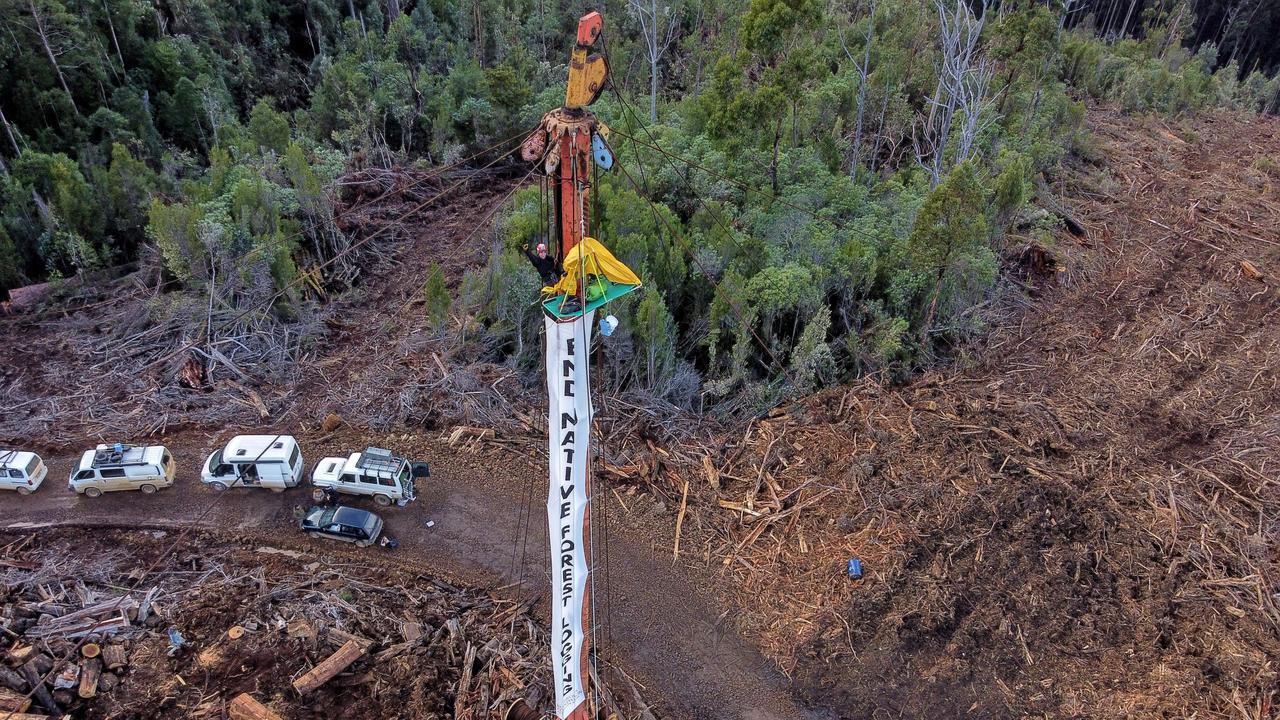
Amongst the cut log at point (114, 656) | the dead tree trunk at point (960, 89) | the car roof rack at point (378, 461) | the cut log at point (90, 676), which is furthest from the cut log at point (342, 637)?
the dead tree trunk at point (960, 89)

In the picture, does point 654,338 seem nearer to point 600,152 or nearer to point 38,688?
point 600,152

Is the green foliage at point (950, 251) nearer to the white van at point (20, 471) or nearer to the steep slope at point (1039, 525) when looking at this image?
the steep slope at point (1039, 525)

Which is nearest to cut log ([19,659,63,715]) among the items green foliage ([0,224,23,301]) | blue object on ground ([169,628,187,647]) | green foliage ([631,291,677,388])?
blue object on ground ([169,628,187,647])

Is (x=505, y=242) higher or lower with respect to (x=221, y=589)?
higher

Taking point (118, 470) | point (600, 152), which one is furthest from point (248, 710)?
point (600, 152)

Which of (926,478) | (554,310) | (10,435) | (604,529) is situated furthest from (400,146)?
(554,310)

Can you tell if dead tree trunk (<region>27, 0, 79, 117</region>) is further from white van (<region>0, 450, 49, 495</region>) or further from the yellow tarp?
the yellow tarp

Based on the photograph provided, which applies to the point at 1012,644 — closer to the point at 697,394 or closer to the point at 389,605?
the point at 697,394
